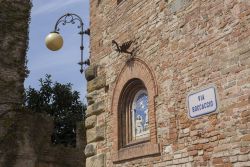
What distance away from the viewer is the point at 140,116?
725 cm

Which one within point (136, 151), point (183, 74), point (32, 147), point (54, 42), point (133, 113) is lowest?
point (136, 151)

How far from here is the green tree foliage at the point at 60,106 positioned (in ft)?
74.9

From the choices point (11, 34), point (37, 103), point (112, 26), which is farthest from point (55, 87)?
point (112, 26)

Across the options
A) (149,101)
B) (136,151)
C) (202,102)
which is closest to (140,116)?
(149,101)

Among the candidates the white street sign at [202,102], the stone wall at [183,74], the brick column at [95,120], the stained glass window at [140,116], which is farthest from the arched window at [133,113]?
the white street sign at [202,102]

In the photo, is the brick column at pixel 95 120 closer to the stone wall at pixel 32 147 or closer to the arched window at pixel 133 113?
the arched window at pixel 133 113

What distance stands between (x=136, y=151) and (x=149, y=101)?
0.90 m

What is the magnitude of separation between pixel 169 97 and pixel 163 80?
0.35 meters

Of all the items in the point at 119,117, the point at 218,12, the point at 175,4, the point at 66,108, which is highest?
the point at 66,108

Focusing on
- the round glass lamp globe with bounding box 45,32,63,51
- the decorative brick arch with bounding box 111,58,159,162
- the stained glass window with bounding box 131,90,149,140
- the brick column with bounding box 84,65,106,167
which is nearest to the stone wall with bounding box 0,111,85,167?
the brick column with bounding box 84,65,106,167

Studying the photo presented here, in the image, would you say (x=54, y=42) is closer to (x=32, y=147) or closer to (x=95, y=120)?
(x=95, y=120)

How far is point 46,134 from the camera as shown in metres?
15.3

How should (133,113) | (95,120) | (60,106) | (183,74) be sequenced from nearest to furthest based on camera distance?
(183,74) < (133,113) < (95,120) < (60,106)

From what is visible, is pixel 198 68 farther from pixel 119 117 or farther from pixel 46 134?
pixel 46 134
